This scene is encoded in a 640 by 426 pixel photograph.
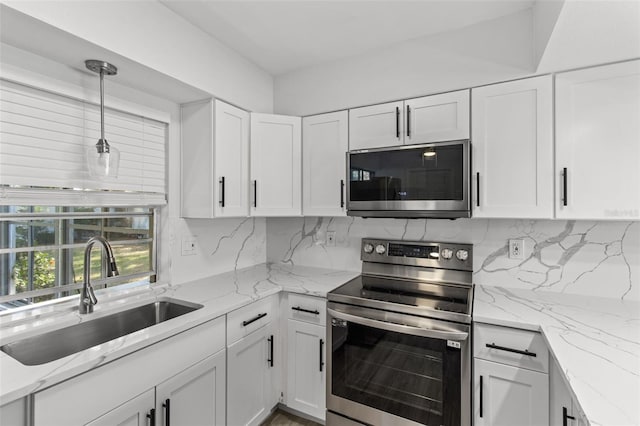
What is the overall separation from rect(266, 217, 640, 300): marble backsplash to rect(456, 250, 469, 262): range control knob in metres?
0.07

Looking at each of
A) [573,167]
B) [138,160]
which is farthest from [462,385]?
[138,160]

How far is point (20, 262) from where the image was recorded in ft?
4.87

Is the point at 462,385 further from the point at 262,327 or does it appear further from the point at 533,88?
the point at 533,88

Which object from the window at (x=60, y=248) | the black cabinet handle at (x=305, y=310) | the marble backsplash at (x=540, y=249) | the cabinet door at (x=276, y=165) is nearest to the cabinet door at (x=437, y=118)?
the marble backsplash at (x=540, y=249)

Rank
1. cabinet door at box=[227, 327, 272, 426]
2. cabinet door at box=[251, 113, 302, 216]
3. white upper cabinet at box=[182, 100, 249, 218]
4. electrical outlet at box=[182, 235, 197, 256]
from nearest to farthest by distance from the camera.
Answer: cabinet door at box=[227, 327, 272, 426], white upper cabinet at box=[182, 100, 249, 218], electrical outlet at box=[182, 235, 197, 256], cabinet door at box=[251, 113, 302, 216]

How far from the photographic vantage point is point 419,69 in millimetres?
2027

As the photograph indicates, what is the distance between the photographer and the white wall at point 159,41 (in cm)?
128

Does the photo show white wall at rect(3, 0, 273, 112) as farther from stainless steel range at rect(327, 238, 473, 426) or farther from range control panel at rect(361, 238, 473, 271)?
stainless steel range at rect(327, 238, 473, 426)

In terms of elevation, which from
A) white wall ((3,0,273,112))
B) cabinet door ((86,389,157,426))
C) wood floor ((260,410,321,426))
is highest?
white wall ((3,0,273,112))

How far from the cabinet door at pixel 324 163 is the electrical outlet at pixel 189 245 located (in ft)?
2.67

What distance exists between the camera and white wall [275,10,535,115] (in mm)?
1785

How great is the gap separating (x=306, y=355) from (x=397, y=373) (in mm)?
586

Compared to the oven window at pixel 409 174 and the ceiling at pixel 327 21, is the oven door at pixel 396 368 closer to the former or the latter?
the oven window at pixel 409 174

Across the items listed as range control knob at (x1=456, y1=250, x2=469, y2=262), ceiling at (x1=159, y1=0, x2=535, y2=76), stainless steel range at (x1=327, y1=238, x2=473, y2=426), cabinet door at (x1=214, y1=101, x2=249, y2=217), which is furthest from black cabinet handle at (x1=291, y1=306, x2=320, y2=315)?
ceiling at (x1=159, y1=0, x2=535, y2=76)
